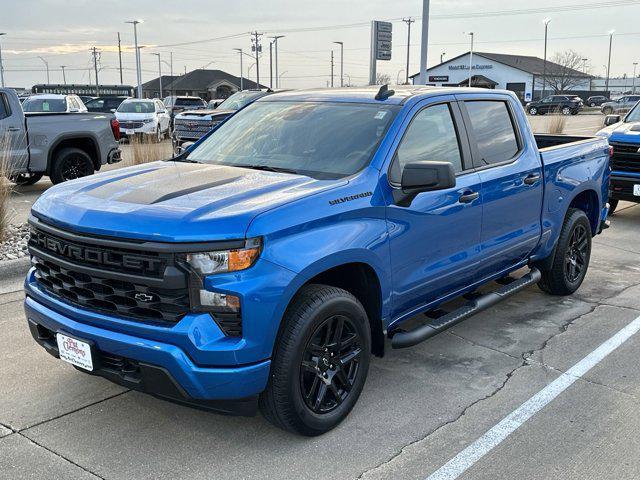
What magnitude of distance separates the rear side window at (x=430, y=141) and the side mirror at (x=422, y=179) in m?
0.12

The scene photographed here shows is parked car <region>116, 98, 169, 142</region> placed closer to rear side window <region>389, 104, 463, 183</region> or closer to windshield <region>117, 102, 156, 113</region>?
windshield <region>117, 102, 156, 113</region>

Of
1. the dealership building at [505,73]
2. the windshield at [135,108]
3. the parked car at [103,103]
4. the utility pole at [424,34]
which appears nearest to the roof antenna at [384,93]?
the utility pole at [424,34]

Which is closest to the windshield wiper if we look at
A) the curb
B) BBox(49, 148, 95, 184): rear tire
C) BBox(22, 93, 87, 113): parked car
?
the curb

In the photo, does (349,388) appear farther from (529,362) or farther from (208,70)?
(208,70)

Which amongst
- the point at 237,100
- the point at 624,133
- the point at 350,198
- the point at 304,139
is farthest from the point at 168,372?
the point at 237,100

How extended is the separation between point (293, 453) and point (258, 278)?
1.02 meters

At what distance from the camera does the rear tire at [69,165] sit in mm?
11625

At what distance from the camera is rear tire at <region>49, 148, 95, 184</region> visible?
38.1 ft

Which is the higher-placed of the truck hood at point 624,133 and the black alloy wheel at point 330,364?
the truck hood at point 624,133

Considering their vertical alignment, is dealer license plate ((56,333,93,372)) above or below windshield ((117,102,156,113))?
below

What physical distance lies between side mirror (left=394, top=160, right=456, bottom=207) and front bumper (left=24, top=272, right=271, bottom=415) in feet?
4.44

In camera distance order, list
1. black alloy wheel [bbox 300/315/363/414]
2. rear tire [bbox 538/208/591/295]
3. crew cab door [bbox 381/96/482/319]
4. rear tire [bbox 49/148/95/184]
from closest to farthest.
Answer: black alloy wheel [bbox 300/315/363/414], crew cab door [bbox 381/96/482/319], rear tire [bbox 538/208/591/295], rear tire [bbox 49/148/95/184]

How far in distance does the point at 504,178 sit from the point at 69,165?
9.38 metres

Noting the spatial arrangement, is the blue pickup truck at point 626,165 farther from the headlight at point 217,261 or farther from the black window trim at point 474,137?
the headlight at point 217,261
